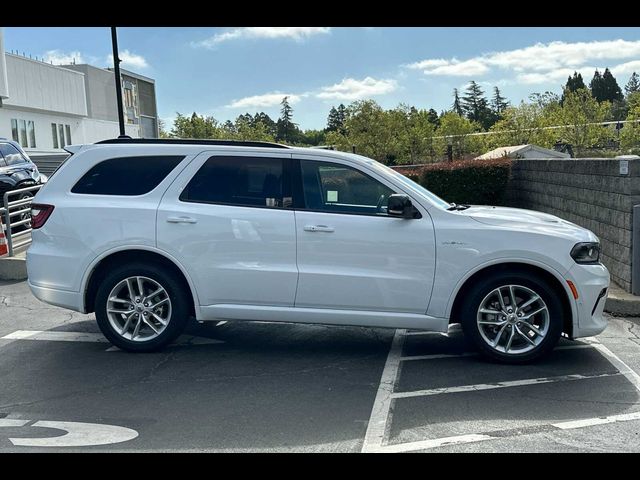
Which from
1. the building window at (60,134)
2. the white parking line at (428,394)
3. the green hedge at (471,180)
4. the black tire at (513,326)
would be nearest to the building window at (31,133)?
the building window at (60,134)

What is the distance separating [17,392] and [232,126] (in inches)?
1974

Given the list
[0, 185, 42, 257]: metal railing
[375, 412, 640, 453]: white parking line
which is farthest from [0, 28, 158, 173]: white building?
[375, 412, 640, 453]: white parking line

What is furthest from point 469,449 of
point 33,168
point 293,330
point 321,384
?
point 33,168

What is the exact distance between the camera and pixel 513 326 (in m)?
5.26

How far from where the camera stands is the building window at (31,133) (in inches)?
1262

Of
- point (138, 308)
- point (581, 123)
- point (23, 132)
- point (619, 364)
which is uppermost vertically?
point (23, 132)

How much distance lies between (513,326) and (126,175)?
3742mm

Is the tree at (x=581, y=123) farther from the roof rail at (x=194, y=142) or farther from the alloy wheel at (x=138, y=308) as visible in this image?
the alloy wheel at (x=138, y=308)

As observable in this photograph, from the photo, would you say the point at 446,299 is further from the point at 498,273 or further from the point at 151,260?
the point at 151,260

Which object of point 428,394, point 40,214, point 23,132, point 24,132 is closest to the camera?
point 428,394

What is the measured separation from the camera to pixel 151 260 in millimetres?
5605

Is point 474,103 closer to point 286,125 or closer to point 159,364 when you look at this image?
point 286,125

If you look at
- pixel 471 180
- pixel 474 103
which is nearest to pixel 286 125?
pixel 474 103
